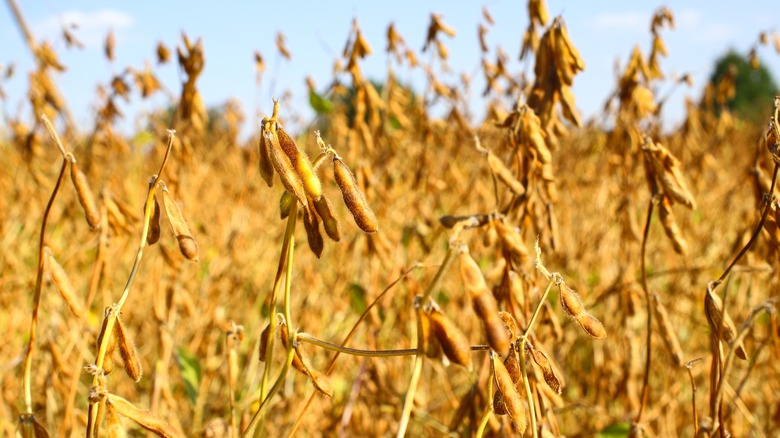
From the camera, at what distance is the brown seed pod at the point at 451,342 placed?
0.61 m

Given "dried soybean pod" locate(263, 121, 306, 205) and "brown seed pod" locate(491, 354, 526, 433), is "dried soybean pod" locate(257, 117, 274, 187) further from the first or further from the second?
"brown seed pod" locate(491, 354, 526, 433)

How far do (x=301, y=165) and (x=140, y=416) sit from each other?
0.29m

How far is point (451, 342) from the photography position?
0.61 m

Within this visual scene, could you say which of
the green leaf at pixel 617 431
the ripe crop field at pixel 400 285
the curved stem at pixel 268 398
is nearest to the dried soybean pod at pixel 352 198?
the ripe crop field at pixel 400 285

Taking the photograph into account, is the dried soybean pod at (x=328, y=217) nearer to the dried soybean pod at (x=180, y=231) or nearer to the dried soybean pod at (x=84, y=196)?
the dried soybean pod at (x=180, y=231)

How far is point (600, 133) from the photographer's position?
10.3ft

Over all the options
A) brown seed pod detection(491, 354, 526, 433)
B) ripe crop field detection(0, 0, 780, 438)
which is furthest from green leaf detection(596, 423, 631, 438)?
brown seed pod detection(491, 354, 526, 433)

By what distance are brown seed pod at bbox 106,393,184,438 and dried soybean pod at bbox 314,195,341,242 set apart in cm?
25

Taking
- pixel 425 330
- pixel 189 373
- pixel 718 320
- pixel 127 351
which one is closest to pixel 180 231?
pixel 127 351

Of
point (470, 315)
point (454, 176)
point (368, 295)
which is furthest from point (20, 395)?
point (454, 176)

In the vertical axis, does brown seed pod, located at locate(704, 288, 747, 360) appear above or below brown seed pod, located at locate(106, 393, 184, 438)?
above

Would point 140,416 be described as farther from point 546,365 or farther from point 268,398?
point 546,365

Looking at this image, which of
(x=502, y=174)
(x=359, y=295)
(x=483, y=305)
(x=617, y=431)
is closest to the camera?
(x=483, y=305)

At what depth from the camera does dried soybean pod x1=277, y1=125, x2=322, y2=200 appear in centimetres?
73
